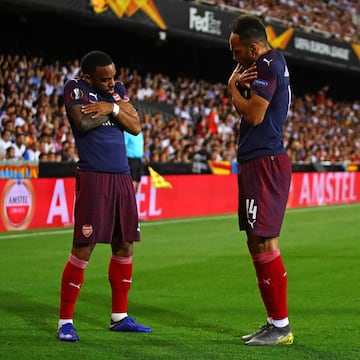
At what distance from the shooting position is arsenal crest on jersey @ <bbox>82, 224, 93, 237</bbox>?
5961mm

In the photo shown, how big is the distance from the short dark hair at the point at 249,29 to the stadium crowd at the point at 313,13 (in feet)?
68.4

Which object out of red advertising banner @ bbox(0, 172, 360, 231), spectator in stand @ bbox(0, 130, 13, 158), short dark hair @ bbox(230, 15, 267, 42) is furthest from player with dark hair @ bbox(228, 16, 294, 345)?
spectator in stand @ bbox(0, 130, 13, 158)

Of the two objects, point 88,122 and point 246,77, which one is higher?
point 246,77

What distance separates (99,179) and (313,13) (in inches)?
1186

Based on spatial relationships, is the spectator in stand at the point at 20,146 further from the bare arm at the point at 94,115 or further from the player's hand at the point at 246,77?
the player's hand at the point at 246,77

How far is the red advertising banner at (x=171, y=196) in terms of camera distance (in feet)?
48.1

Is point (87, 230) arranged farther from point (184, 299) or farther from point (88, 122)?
point (184, 299)

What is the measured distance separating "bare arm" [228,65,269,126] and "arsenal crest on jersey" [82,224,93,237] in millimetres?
1324

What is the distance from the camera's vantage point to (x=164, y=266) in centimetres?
1045

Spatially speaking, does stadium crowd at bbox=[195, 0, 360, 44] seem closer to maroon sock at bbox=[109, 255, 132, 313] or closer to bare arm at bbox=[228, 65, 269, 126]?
maroon sock at bbox=[109, 255, 132, 313]

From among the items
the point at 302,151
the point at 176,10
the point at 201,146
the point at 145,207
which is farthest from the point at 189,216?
the point at 302,151

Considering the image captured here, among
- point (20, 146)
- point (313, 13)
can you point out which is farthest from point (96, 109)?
point (313, 13)

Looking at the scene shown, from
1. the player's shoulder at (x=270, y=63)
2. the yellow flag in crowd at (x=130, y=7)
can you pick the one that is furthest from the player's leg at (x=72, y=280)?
the yellow flag in crowd at (x=130, y=7)

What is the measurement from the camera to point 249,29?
568 centimetres
